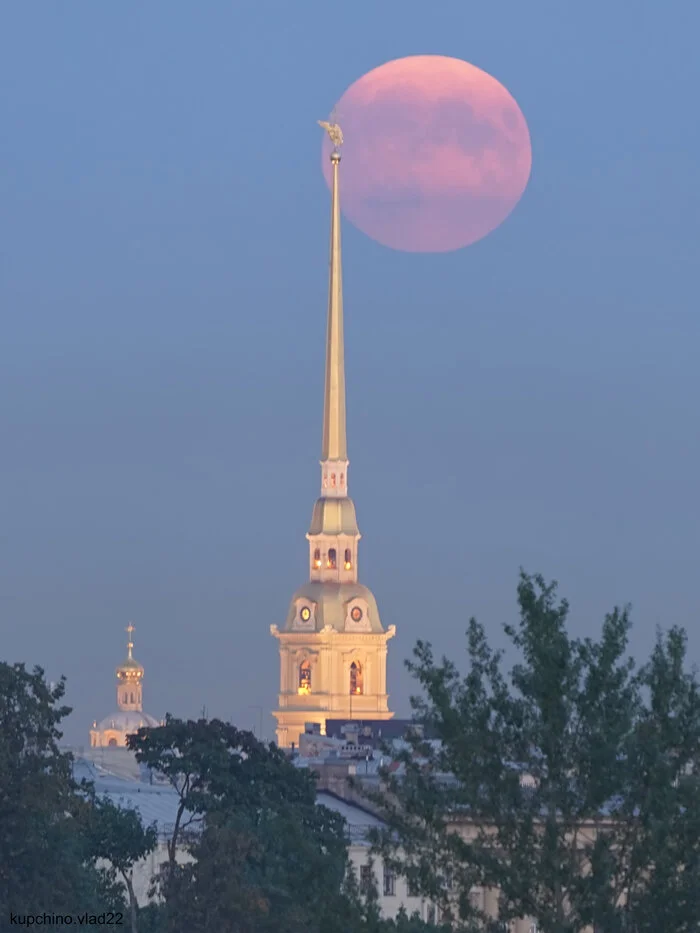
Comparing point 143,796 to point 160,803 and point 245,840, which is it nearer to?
point 160,803

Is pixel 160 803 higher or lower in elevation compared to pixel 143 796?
lower

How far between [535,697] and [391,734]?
148 meters

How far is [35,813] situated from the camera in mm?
75000

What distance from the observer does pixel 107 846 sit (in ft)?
287

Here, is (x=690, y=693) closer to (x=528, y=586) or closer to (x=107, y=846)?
(x=528, y=586)

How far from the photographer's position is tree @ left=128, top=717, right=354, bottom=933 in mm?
51969

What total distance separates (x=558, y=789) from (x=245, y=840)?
31.6m

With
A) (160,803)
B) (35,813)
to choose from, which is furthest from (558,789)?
(160,803)

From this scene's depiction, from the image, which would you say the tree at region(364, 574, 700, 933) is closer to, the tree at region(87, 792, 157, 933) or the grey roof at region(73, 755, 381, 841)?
the tree at region(87, 792, 157, 933)

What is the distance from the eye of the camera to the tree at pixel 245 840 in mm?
51969

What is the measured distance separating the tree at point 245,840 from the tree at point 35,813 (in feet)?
8.59

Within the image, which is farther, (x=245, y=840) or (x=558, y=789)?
(x=245, y=840)

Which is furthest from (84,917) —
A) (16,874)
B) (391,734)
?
(391,734)

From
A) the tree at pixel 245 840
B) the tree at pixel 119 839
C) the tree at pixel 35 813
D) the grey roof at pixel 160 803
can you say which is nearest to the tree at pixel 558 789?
the tree at pixel 245 840
